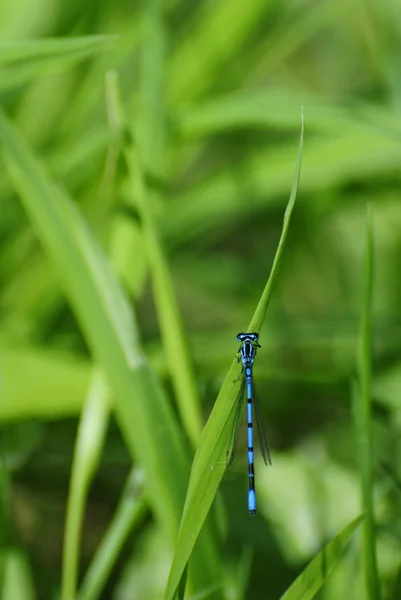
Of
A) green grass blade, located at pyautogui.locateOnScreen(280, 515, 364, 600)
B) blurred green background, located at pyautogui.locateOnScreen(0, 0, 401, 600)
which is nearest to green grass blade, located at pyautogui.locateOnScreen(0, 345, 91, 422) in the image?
blurred green background, located at pyautogui.locateOnScreen(0, 0, 401, 600)

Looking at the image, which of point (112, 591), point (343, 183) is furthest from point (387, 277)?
point (112, 591)

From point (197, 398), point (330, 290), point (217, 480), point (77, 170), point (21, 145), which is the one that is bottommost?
point (217, 480)

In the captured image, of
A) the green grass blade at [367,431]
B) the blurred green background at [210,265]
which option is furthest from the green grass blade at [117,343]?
the green grass blade at [367,431]

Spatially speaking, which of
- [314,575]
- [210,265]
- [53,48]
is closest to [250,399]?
[314,575]

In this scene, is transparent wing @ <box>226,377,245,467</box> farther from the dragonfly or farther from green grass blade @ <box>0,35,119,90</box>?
green grass blade @ <box>0,35,119,90</box>

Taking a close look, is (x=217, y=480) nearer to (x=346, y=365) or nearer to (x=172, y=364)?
(x=172, y=364)

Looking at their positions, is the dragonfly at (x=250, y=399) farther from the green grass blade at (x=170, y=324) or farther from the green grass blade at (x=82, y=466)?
the green grass blade at (x=82, y=466)
